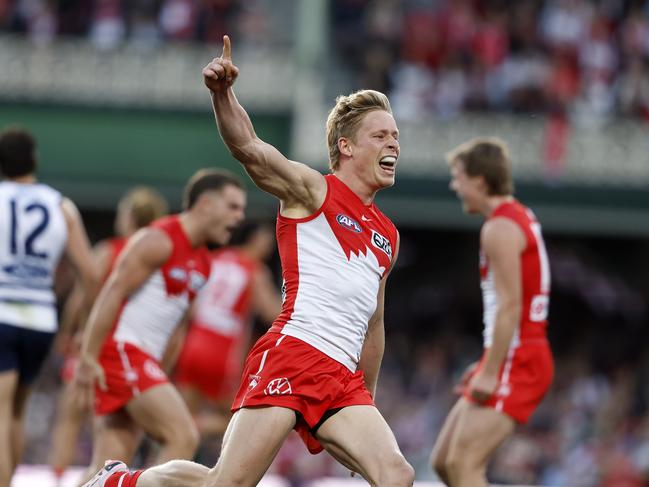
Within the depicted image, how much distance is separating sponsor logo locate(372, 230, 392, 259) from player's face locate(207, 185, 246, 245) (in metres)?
2.04

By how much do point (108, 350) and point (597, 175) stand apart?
32.6 feet

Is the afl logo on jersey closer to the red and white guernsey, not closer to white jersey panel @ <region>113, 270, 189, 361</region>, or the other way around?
the red and white guernsey

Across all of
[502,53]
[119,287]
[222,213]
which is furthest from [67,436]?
[502,53]

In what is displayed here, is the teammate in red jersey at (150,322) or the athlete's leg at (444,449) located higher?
the teammate in red jersey at (150,322)

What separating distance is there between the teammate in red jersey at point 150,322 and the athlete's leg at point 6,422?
426mm

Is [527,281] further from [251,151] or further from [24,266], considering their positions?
[24,266]

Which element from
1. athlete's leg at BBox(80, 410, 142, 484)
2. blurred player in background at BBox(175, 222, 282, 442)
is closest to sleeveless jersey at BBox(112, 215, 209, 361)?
athlete's leg at BBox(80, 410, 142, 484)

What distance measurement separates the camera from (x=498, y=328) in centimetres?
761

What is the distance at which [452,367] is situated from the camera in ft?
58.3

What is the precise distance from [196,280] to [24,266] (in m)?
1.05

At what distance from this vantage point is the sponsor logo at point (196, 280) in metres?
8.23

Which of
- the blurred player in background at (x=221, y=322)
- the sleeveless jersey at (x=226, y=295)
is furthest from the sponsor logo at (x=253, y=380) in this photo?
the sleeveless jersey at (x=226, y=295)

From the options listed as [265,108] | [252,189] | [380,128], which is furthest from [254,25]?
[380,128]

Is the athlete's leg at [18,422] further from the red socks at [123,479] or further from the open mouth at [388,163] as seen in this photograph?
the open mouth at [388,163]
